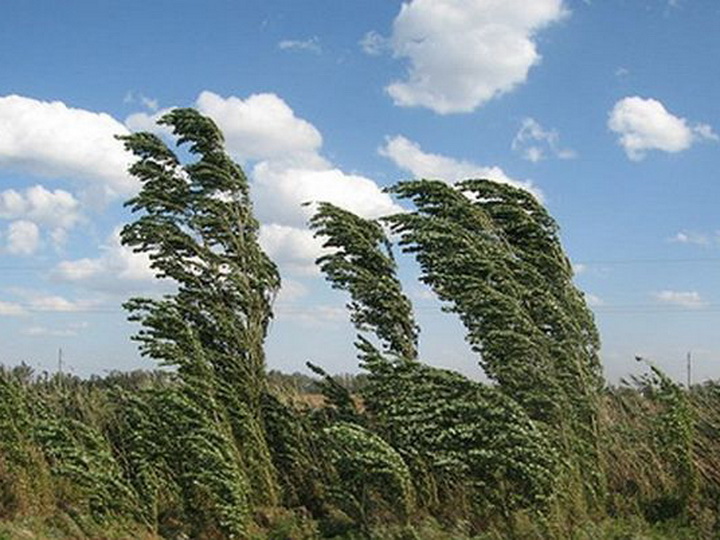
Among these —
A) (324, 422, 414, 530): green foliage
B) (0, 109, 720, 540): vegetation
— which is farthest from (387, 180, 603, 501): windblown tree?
(324, 422, 414, 530): green foliage

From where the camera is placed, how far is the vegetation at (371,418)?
1148 cm

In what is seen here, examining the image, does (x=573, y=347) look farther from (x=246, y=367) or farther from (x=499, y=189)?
(x=246, y=367)

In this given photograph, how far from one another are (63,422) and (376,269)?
18.8ft

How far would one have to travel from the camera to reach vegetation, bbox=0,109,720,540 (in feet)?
37.7

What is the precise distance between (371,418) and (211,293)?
136 inches

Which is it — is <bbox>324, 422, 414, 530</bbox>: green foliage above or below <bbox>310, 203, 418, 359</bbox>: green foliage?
below

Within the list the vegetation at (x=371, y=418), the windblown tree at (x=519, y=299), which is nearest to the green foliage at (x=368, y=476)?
the vegetation at (x=371, y=418)

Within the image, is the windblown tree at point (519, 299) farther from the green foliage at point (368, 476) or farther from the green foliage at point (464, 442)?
the green foliage at point (368, 476)

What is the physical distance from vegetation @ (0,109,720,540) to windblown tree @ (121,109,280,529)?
0.03m

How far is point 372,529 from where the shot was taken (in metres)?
11.7

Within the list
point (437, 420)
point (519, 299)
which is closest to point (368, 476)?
point (437, 420)

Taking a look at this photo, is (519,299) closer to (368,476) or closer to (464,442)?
(464,442)

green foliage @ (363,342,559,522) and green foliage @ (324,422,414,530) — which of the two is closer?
green foliage @ (363,342,559,522)

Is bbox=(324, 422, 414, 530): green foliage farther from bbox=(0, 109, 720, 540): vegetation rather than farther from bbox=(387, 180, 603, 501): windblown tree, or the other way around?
bbox=(387, 180, 603, 501): windblown tree
